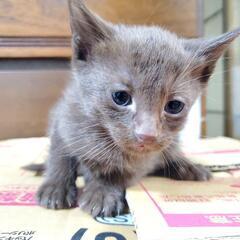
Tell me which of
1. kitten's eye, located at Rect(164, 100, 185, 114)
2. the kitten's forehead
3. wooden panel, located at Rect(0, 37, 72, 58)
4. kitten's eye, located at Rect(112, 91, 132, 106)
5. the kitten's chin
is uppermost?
wooden panel, located at Rect(0, 37, 72, 58)

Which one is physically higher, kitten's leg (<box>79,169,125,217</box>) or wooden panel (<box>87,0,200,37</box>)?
wooden panel (<box>87,0,200,37</box>)

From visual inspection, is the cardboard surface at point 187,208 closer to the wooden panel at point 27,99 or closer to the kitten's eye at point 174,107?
the kitten's eye at point 174,107

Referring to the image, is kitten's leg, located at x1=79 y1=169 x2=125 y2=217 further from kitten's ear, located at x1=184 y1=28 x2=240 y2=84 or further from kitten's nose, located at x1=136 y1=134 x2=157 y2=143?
kitten's ear, located at x1=184 y1=28 x2=240 y2=84

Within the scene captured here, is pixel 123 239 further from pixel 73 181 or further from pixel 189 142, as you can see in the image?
pixel 189 142

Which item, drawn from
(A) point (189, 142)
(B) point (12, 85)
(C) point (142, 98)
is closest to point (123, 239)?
(C) point (142, 98)

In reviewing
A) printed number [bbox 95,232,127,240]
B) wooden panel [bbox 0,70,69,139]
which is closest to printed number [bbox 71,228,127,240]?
printed number [bbox 95,232,127,240]

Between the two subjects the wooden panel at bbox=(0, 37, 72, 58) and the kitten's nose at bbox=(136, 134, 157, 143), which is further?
the wooden panel at bbox=(0, 37, 72, 58)

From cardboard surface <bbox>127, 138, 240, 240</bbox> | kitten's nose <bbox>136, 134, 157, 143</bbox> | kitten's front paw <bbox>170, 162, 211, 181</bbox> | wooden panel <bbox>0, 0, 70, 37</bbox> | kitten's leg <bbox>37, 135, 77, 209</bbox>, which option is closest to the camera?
cardboard surface <bbox>127, 138, 240, 240</bbox>
